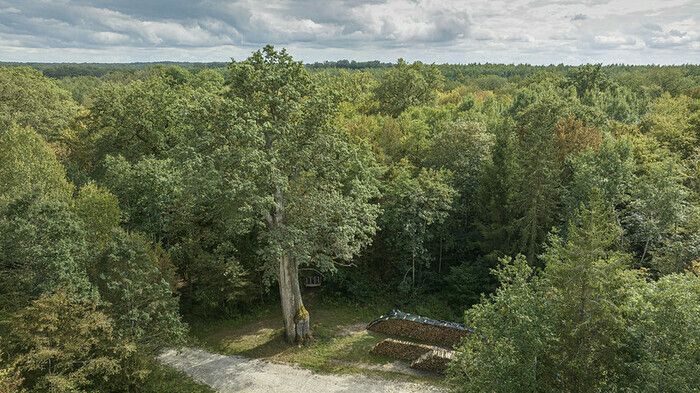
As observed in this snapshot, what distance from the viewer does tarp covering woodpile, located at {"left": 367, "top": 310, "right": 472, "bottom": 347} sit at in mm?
22047

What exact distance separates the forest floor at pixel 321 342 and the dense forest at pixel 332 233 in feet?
3.13

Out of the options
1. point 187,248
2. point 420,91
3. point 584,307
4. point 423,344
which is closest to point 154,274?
point 187,248

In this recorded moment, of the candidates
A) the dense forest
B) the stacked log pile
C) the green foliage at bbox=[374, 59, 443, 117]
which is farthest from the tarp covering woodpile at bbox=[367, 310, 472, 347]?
the green foliage at bbox=[374, 59, 443, 117]

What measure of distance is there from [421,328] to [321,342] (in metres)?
4.87

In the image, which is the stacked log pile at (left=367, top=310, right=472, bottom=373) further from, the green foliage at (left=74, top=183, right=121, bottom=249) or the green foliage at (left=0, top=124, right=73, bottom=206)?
the green foliage at (left=0, top=124, right=73, bottom=206)

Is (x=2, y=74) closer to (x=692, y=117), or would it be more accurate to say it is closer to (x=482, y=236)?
(x=482, y=236)

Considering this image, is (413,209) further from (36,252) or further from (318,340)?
(36,252)

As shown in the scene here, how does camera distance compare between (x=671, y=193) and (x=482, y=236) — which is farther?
(x=482, y=236)

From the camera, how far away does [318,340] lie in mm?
22625

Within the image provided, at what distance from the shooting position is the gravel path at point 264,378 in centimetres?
1833

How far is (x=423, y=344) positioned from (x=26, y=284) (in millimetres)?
16086

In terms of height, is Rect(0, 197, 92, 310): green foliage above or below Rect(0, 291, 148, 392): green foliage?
above

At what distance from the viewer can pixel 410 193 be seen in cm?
2480

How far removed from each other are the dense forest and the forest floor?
953 mm
